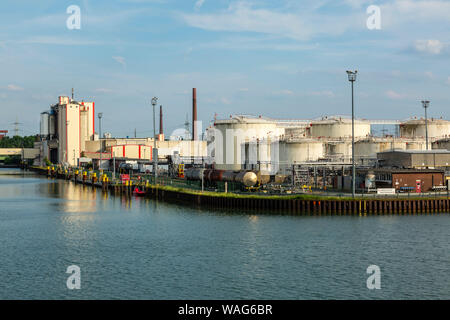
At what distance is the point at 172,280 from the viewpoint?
34.0 m

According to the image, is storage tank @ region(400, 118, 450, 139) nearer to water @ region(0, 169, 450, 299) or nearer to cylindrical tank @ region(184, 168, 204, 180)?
cylindrical tank @ region(184, 168, 204, 180)

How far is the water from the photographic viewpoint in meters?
31.9

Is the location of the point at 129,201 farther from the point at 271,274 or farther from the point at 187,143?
the point at 187,143

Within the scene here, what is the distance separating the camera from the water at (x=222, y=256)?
→ 31859 millimetres

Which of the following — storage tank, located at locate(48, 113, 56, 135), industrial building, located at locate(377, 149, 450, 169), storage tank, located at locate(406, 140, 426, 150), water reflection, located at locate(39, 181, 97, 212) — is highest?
storage tank, located at locate(48, 113, 56, 135)

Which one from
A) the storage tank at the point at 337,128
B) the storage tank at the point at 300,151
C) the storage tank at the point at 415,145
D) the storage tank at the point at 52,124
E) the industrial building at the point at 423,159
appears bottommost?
the industrial building at the point at 423,159

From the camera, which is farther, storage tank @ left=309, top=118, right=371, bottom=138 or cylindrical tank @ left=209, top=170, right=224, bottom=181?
storage tank @ left=309, top=118, right=371, bottom=138

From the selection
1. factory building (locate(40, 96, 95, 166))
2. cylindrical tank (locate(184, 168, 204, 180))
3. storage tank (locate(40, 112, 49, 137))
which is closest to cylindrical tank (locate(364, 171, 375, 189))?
cylindrical tank (locate(184, 168, 204, 180))

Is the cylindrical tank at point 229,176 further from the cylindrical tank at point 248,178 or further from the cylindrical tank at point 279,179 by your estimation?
the cylindrical tank at point 279,179

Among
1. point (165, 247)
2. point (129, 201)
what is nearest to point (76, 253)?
point (165, 247)

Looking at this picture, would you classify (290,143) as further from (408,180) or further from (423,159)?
(408,180)

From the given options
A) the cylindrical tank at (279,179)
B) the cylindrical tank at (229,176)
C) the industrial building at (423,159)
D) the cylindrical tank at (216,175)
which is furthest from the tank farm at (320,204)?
the industrial building at (423,159)

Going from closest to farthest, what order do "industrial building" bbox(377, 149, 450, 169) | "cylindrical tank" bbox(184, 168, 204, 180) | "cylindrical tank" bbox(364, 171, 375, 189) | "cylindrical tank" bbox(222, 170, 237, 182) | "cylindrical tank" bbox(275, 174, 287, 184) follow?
"cylindrical tank" bbox(364, 171, 375, 189) → "industrial building" bbox(377, 149, 450, 169) → "cylindrical tank" bbox(222, 170, 237, 182) → "cylindrical tank" bbox(275, 174, 287, 184) → "cylindrical tank" bbox(184, 168, 204, 180)

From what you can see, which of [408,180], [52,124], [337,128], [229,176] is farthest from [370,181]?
[52,124]
